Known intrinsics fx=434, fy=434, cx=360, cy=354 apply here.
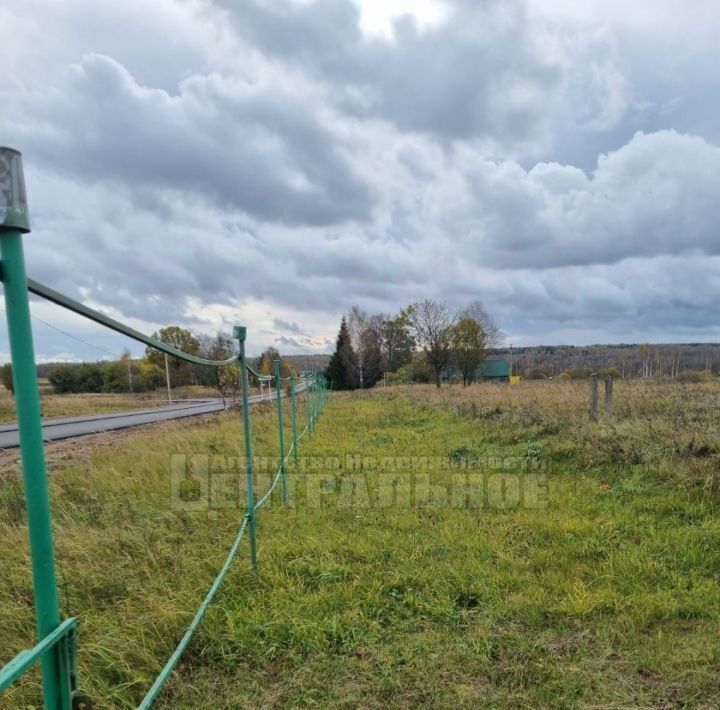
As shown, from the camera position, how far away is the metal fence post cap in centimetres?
90

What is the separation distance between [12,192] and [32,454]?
617 mm

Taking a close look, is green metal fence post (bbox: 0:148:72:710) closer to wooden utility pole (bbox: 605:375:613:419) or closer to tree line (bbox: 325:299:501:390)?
wooden utility pole (bbox: 605:375:613:419)

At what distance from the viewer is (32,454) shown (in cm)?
108

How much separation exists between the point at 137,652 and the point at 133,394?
128ft

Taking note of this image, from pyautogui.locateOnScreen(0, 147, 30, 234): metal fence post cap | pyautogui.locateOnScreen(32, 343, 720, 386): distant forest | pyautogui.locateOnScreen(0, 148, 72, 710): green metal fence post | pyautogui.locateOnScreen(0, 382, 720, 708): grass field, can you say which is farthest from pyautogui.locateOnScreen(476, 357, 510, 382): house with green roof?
pyautogui.locateOnScreen(0, 147, 30, 234): metal fence post cap

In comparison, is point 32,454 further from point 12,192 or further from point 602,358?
point 602,358

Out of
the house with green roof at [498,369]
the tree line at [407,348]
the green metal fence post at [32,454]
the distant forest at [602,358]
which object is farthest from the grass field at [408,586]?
the house with green roof at [498,369]

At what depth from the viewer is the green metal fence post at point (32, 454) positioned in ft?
3.40

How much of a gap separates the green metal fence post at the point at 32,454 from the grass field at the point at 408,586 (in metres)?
1.36

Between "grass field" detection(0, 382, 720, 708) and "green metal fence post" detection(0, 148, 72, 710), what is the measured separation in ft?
4.46

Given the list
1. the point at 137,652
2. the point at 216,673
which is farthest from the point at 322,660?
the point at 137,652

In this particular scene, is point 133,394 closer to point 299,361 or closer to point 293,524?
point 299,361

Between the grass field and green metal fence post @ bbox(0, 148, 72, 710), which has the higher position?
green metal fence post @ bbox(0, 148, 72, 710)

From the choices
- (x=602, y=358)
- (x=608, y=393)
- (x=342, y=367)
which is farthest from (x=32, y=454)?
(x=602, y=358)
